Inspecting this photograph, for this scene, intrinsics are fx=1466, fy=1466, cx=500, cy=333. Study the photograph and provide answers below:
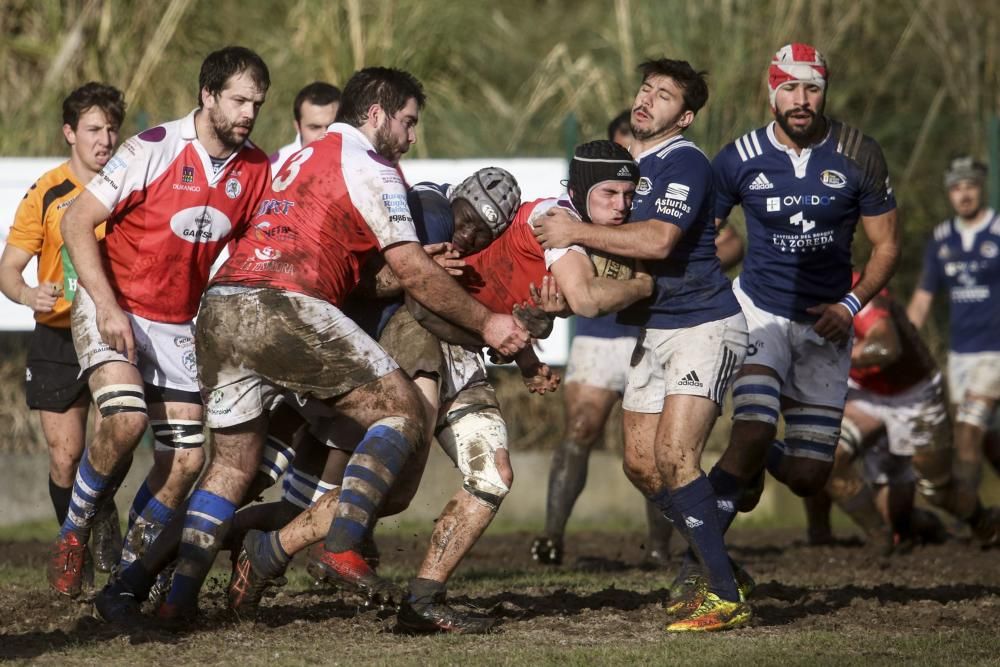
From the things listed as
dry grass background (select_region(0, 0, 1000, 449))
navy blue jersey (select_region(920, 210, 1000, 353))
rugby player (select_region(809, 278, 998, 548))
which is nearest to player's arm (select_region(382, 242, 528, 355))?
rugby player (select_region(809, 278, 998, 548))

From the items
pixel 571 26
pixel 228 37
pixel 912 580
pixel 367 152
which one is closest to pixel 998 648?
pixel 912 580

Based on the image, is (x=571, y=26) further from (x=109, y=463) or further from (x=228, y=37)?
(x=109, y=463)

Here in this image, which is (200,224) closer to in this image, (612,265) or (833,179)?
(612,265)

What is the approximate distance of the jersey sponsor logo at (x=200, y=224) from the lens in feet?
21.6

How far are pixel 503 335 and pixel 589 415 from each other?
338cm

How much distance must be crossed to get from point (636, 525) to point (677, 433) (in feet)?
17.5

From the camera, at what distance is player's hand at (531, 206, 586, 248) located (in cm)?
613

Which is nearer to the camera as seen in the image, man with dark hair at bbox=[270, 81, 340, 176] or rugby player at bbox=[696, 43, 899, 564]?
rugby player at bbox=[696, 43, 899, 564]

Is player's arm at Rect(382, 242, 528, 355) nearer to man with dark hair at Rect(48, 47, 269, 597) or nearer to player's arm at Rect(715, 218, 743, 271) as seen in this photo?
man with dark hair at Rect(48, 47, 269, 597)

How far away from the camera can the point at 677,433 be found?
250 inches

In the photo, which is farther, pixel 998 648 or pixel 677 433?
pixel 677 433

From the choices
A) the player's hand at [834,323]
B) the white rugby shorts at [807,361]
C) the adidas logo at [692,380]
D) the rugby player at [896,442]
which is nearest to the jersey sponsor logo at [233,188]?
the adidas logo at [692,380]

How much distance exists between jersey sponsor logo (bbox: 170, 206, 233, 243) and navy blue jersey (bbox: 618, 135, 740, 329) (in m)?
1.87

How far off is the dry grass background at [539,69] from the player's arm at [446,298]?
19.9 ft
